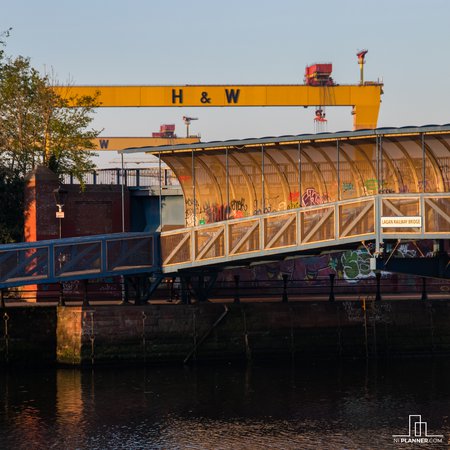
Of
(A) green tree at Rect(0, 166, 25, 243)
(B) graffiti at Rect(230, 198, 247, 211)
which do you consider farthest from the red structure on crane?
(B) graffiti at Rect(230, 198, 247, 211)

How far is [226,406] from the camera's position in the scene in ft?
129

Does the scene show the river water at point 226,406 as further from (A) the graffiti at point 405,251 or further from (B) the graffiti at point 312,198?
(A) the graffiti at point 405,251

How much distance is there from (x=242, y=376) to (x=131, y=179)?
19.6m

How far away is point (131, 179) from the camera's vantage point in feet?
202

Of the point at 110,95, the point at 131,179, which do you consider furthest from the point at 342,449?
the point at 110,95

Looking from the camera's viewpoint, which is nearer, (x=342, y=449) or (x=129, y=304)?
(x=342, y=449)

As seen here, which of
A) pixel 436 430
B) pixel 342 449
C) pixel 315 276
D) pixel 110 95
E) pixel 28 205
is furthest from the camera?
pixel 110 95

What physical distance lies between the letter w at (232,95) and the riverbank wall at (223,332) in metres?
32.3

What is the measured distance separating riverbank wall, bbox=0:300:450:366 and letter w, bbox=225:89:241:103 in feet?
106

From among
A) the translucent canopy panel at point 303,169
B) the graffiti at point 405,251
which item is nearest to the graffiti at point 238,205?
the translucent canopy panel at point 303,169

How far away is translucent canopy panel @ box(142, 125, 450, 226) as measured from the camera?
43.1m

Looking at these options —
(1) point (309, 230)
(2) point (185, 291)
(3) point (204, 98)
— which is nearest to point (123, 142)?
(3) point (204, 98)

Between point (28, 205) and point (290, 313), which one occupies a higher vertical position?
point (28, 205)

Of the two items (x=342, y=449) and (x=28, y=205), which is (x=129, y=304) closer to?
(x=28, y=205)
